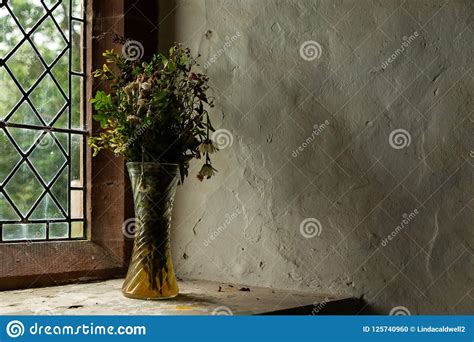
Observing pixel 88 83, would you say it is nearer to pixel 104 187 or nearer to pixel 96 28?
pixel 96 28

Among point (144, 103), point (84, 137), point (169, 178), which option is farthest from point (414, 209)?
point (84, 137)

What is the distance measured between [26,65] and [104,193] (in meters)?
0.57

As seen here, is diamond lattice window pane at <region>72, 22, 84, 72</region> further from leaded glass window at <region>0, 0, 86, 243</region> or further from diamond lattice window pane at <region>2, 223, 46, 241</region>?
diamond lattice window pane at <region>2, 223, 46, 241</region>

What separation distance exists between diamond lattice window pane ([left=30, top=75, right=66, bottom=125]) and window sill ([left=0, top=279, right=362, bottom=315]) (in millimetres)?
648

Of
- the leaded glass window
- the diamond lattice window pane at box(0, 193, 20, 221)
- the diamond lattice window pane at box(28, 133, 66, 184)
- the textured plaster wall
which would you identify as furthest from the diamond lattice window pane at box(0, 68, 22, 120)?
the textured plaster wall

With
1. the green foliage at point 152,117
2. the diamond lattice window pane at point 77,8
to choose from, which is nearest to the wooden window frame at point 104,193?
the diamond lattice window pane at point 77,8

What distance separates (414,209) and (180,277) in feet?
3.28

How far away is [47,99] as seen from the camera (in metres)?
2.55

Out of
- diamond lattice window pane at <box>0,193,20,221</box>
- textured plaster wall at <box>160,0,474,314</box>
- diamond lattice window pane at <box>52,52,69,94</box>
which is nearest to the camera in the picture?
textured plaster wall at <box>160,0,474,314</box>

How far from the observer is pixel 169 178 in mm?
2160

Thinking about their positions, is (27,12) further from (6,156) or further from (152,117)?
(152,117)

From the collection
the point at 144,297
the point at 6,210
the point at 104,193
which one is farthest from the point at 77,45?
the point at 144,297

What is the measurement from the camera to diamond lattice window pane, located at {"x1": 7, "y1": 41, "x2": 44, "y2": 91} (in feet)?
8.04

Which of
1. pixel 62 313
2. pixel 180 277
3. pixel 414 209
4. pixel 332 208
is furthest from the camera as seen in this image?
pixel 180 277
